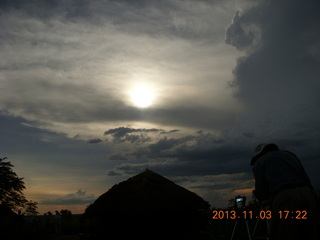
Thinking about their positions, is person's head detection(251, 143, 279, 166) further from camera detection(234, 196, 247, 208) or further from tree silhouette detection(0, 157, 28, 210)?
tree silhouette detection(0, 157, 28, 210)

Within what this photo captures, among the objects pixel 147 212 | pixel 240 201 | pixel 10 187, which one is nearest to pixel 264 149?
pixel 240 201

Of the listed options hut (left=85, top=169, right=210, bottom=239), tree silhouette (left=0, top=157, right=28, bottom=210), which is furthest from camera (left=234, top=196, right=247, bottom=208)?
tree silhouette (left=0, top=157, right=28, bottom=210)

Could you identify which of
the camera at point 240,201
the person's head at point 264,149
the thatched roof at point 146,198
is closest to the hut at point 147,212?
the thatched roof at point 146,198

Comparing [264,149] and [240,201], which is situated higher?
[264,149]

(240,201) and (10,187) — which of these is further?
(10,187)

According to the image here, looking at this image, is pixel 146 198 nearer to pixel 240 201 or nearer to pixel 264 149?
pixel 240 201

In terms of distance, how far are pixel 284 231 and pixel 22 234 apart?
16.0 metres

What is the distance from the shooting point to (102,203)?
52.9ft

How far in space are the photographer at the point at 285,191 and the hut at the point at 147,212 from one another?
34.7 feet

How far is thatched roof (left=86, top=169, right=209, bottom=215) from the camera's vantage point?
15297 mm

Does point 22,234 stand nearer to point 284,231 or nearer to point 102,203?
point 102,203

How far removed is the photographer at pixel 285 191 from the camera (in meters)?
4.74

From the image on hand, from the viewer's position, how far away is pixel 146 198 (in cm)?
1550

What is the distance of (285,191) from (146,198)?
1119 centimetres
